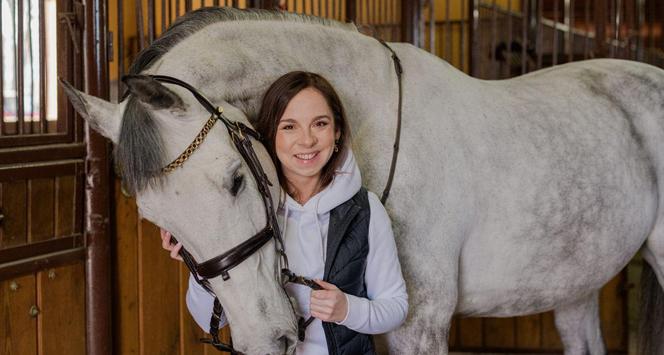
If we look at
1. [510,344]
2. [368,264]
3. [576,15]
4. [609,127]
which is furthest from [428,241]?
[576,15]

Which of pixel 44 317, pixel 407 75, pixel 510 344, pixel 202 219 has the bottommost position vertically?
pixel 510 344

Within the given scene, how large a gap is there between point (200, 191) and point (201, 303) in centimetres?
30

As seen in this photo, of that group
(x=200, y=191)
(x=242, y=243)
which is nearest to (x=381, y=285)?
(x=242, y=243)

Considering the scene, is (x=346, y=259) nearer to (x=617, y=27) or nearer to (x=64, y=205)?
(x=64, y=205)

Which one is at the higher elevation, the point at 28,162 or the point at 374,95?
the point at 374,95

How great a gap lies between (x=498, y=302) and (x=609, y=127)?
0.68 meters

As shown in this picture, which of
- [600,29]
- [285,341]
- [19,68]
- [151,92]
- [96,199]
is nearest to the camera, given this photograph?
[151,92]

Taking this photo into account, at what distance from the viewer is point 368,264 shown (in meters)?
1.46

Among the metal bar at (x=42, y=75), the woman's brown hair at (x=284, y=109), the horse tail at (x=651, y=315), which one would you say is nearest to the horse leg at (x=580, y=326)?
the horse tail at (x=651, y=315)

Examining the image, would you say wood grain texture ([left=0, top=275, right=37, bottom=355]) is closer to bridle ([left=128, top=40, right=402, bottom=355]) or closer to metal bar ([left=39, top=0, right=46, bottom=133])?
metal bar ([left=39, top=0, right=46, bottom=133])

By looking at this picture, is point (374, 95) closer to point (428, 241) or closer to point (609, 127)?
point (428, 241)

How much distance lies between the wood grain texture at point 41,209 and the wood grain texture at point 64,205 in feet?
0.05

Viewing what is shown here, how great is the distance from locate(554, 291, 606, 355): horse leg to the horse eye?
1729 millimetres

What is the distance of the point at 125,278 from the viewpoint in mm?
2244
